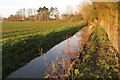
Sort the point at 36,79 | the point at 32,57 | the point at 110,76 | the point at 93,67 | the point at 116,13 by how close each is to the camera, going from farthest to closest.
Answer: the point at 32,57
the point at 116,13
the point at 93,67
the point at 36,79
the point at 110,76

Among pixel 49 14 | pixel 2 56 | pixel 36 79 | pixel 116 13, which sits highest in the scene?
pixel 49 14

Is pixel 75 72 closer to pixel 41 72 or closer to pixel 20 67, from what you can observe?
pixel 41 72

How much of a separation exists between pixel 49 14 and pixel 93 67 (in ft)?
283

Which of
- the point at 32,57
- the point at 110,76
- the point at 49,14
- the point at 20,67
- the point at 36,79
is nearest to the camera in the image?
the point at 110,76

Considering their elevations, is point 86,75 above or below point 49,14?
below

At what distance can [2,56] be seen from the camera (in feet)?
24.7

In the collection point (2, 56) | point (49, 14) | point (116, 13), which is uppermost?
point (49, 14)

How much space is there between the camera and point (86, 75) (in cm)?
521

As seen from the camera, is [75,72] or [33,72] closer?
[75,72]

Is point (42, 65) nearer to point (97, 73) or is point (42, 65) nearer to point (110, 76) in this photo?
point (97, 73)

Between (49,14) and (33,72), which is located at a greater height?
(49,14)

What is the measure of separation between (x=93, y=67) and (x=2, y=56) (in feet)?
17.1

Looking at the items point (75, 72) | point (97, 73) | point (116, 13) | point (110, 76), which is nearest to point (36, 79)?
point (75, 72)

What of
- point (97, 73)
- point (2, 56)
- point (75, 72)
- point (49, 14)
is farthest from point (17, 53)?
point (49, 14)
